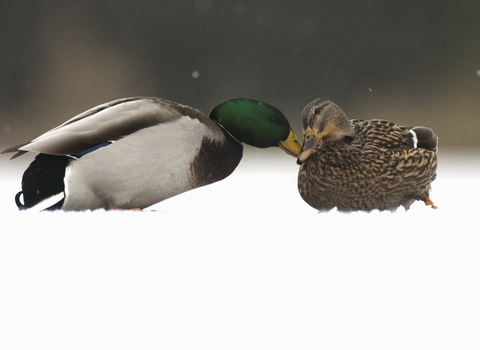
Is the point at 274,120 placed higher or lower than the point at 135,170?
higher

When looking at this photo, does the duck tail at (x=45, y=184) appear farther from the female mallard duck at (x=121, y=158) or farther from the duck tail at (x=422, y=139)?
the duck tail at (x=422, y=139)

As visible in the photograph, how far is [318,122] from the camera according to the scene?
2.76 meters

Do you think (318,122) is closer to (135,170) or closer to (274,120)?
(274,120)

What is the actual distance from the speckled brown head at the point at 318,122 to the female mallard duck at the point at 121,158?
0.41m

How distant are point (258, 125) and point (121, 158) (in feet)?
1.95

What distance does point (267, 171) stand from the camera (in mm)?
5211

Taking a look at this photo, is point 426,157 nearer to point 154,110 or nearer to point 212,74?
point 154,110

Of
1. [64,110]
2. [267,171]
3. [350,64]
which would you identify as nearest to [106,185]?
[267,171]

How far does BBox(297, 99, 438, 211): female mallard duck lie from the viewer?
278 centimetres

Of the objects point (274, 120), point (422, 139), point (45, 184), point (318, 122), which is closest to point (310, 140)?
point (318, 122)

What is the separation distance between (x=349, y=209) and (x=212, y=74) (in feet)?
16.7

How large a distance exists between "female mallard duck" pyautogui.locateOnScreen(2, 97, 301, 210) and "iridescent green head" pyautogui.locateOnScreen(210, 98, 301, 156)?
5.7 inches

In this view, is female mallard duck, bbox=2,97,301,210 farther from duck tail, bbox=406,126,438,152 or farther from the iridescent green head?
duck tail, bbox=406,126,438,152

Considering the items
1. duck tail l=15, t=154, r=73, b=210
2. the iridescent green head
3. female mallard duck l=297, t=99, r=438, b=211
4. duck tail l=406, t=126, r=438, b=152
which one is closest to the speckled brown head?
female mallard duck l=297, t=99, r=438, b=211
